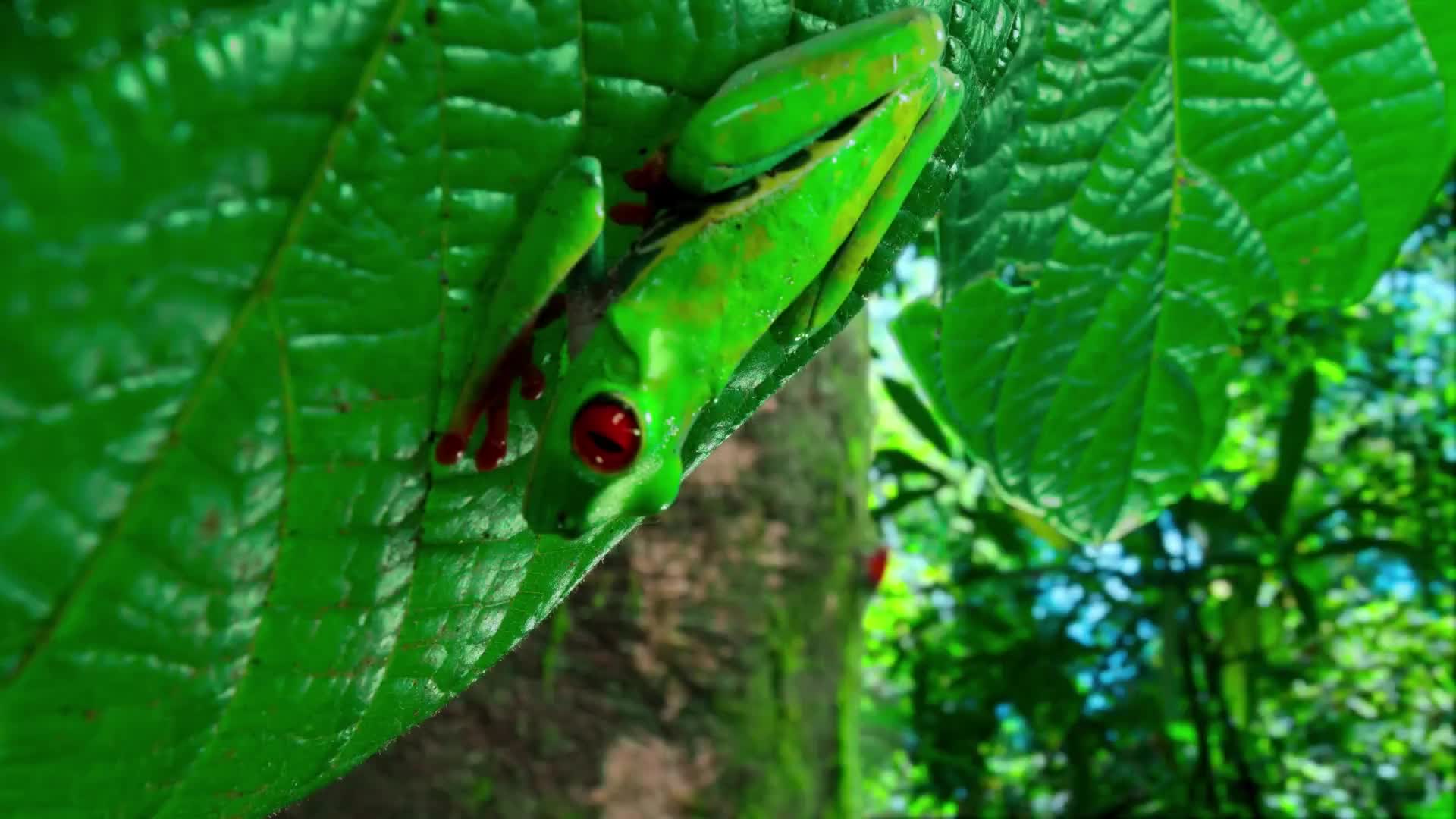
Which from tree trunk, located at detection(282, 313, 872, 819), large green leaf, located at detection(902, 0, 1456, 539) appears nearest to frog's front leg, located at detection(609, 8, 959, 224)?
large green leaf, located at detection(902, 0, 1456, 539)

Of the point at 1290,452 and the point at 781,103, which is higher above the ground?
the point at 1290,452

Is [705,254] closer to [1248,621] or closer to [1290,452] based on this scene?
[1290,452]

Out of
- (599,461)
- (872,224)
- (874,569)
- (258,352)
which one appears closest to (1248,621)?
(874,569)

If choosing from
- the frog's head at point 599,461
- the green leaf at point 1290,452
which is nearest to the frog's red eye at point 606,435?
the frog's head at point 599,461

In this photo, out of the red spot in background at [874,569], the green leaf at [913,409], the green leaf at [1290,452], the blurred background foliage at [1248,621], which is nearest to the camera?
the red spot in background at [874,569]

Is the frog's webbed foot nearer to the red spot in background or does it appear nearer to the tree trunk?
the tree trunk

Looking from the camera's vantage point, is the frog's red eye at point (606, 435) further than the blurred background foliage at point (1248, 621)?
No

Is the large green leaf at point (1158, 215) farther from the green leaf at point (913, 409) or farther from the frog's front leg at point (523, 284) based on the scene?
the green leaf at point (913, 409)
